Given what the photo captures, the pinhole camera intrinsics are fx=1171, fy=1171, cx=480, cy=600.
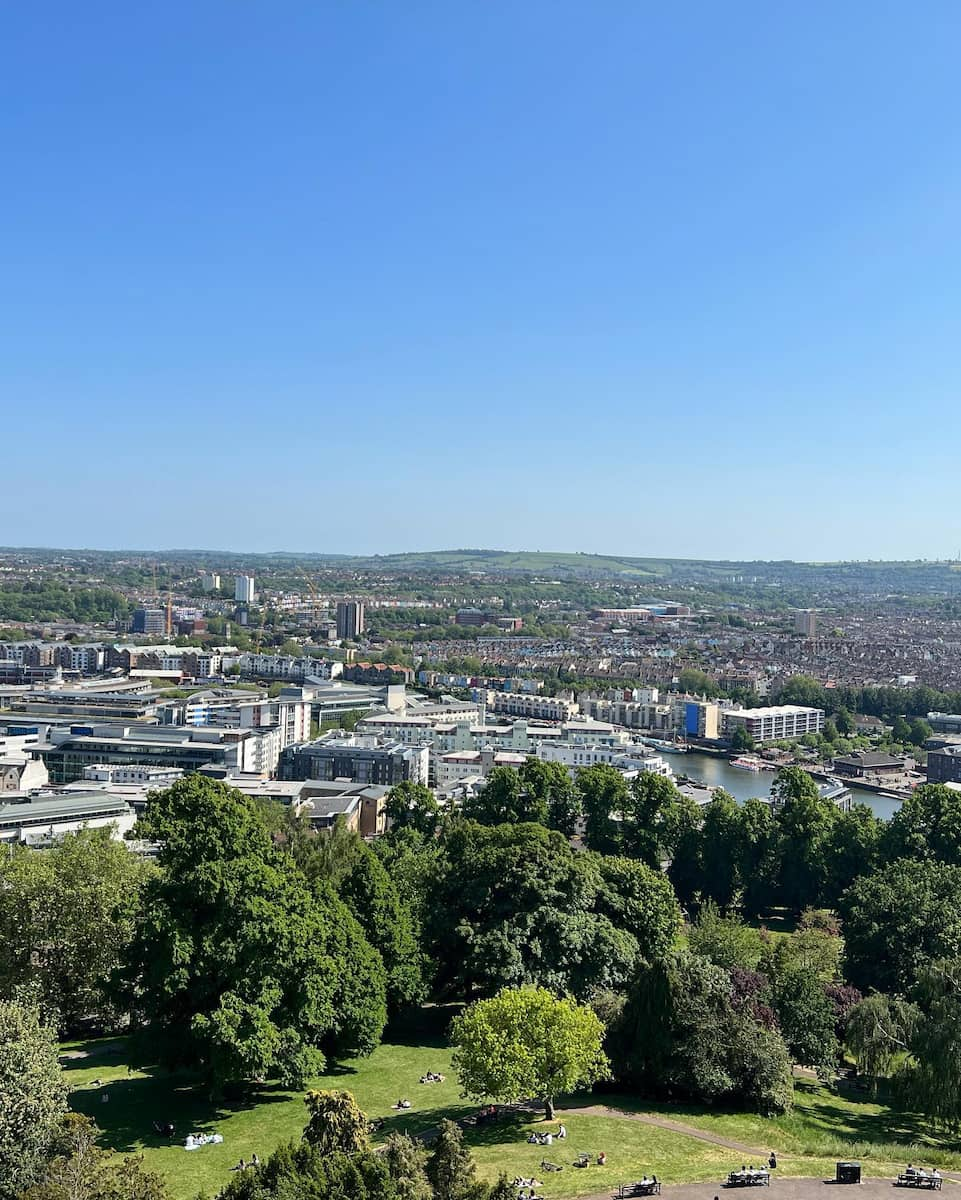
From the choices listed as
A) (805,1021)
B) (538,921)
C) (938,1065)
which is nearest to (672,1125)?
(938,1065)

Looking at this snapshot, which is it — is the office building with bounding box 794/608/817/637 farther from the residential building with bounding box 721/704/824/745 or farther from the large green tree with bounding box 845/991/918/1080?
the large green tree with bounding box 845/991/918/1080

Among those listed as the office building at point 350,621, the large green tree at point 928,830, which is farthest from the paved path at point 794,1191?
the office building at point 350,621

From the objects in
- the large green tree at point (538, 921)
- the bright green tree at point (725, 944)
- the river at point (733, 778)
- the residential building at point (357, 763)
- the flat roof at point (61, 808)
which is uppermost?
the large green tree at point (538, 921)

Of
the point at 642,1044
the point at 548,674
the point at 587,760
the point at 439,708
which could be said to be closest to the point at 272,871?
the point at 642,1044

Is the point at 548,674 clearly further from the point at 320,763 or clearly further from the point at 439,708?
the point at 320,763

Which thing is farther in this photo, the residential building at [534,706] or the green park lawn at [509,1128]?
the residential building at [534,706]

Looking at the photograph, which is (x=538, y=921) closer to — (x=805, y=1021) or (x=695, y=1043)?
(x=695, y=1043)

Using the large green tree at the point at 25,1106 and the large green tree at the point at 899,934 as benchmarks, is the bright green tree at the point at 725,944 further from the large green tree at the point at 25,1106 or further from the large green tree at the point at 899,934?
the large green tree at the point at 25,1106

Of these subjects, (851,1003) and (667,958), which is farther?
(851,1003)
